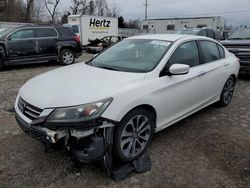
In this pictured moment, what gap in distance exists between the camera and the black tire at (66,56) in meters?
10.8

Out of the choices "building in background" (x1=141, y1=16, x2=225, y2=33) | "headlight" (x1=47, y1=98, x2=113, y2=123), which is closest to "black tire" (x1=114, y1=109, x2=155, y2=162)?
"headlight" (x1=47, y1=98, x2=113, y2=123)

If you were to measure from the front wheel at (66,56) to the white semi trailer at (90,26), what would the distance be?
8.49m

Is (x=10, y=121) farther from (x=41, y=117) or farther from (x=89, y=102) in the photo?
(x=89, y=102)

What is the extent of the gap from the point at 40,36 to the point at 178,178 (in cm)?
888

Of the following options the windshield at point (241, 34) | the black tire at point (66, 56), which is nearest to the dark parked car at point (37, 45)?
the black tire at point (66, 56)

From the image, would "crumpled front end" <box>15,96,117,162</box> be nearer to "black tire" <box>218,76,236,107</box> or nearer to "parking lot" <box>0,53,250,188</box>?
"parking lot" <box>0,53,250,188</box>

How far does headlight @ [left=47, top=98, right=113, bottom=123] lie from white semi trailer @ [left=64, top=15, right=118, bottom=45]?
56.7 feet

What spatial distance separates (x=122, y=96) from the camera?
286cm

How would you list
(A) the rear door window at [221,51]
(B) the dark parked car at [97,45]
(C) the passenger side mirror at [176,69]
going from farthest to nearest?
(B) the dark parked car at [97,45], (A) the rear door window at [221,51], (C) the passenger side mirror at [176,69]

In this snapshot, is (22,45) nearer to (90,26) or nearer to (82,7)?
(90,26)

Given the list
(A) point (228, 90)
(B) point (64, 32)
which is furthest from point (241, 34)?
(B) point (64, 32)

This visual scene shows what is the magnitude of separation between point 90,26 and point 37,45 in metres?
10.4

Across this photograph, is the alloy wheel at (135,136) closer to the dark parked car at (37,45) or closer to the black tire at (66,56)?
the dark parked car at (37,45)

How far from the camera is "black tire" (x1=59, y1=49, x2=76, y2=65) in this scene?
10813 mm
